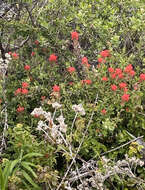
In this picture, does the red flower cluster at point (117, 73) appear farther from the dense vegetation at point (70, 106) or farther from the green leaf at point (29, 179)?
the green leaf at point (29, 179)

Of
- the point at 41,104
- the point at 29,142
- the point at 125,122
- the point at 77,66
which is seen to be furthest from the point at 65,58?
the point at 29,142

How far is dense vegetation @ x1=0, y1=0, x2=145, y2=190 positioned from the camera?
2514 millimetres

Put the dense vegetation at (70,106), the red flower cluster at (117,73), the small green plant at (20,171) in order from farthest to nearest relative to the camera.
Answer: the red flower cluster at (117,73) < the dense vegetation at (70,106) < the small green plant at (20,171)

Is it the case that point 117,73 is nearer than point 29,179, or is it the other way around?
point 29,179

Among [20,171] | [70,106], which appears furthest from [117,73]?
[20,171]

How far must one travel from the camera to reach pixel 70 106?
3105 mm

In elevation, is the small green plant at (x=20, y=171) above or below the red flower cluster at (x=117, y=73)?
below

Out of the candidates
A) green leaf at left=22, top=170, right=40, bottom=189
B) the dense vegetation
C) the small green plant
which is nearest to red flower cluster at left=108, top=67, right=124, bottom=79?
the dense vegetation

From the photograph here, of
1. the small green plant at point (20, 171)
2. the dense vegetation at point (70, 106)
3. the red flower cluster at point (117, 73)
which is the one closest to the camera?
the small green plant at point (20, 171)

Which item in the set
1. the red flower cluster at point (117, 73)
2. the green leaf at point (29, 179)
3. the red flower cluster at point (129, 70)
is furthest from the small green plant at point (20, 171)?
the red flower cluster at point (129, 70)

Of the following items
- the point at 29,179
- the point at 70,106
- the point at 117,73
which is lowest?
the point at 29,179

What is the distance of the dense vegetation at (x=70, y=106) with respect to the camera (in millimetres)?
2514

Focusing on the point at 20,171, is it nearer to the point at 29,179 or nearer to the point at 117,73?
the point at 29,179

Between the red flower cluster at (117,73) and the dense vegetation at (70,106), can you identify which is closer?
the dense vegetation at (70,106)
